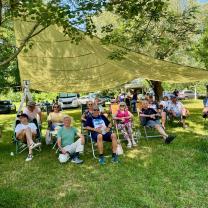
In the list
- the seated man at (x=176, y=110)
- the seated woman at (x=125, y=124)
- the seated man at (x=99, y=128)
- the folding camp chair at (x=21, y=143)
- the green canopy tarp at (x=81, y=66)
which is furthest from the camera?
the seated man at (x=176, y=110)

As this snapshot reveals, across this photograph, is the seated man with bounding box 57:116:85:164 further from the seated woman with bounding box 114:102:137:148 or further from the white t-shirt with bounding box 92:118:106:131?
the seated woman with bounding box 114:102:137:148

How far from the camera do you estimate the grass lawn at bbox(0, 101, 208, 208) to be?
4.32 m

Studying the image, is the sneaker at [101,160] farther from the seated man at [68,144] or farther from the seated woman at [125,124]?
the seated woman at [125,124]

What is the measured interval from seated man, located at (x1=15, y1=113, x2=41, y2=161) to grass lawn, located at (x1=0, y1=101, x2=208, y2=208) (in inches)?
10.9

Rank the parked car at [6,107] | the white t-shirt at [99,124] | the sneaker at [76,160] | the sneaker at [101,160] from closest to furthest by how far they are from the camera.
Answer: the sneaker at [101,160] < the sneaker at [76,160] < the white t-shirt at [99,124] < the parked car at [6,107]

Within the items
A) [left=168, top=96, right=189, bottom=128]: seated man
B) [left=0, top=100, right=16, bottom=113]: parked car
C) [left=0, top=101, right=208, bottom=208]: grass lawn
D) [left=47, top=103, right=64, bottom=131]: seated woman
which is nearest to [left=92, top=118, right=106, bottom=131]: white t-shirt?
[left=0, top=101, right=208, bottom=208]: grass lawn

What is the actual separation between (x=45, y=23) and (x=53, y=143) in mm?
3728

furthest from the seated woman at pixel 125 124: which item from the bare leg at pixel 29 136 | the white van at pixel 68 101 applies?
the white van at pixel 68 101

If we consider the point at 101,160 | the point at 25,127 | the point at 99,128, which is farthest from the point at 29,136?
the point at 101,160

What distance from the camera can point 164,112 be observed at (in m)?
9.44

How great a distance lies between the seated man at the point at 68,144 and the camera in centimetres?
639

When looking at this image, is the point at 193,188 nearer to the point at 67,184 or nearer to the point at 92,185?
the point at 92,185

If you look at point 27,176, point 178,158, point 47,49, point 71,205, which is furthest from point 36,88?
point 71,205

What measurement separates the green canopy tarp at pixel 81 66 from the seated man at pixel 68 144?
195 cm
